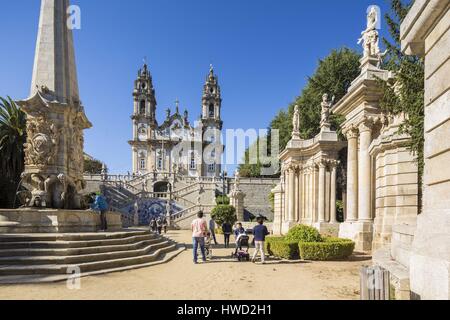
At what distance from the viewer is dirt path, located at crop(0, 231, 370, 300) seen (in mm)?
6758

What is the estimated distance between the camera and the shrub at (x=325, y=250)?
12273 millimetres

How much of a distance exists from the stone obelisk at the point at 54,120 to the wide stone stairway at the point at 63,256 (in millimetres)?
2707

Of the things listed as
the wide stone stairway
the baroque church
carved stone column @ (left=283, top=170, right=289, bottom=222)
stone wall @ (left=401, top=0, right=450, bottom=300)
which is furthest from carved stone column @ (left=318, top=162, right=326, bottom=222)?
the baroque church

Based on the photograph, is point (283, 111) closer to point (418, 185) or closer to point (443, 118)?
point (418, 185)

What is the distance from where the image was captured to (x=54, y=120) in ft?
42.1

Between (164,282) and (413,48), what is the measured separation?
7.16 m

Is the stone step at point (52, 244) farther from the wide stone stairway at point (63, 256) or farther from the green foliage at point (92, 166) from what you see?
the green foliage at point (92, 166)

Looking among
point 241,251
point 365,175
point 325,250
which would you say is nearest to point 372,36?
point 365,175

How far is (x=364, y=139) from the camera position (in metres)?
14.7

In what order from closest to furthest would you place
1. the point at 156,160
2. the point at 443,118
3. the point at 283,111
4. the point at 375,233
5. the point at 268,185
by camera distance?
the point at 443,118 < the point at 375,233 < the point at 283,111 < the point at 268,185 < the point at 156,160

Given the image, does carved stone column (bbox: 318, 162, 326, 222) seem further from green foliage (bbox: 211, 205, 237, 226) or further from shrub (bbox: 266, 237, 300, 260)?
green foliage (bbox: 211, 205, 237, 226)

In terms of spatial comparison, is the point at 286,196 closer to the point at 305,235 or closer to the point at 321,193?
the point at 321,193

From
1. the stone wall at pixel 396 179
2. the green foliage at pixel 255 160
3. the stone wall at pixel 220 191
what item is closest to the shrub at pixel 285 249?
the stone wall at pixel 396 179

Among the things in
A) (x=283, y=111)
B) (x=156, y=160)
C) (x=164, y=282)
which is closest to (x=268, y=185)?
(x=283, y=111)
